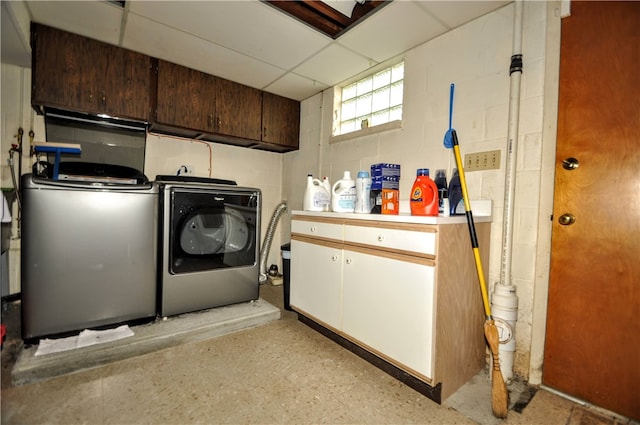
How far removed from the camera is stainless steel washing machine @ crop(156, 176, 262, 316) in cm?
197

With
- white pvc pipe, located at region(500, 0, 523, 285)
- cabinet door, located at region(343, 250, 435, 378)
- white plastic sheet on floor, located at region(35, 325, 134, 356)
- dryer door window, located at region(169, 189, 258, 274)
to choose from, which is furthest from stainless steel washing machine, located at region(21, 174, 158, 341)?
white pvc pipe, located at region(500, 0, 523, 285)

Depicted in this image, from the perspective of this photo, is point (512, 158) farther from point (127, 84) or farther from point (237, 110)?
point (127, 84)

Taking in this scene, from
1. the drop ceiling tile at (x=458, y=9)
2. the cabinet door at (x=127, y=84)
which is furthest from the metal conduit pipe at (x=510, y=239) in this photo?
the cabinet door at (x=127, y=84)

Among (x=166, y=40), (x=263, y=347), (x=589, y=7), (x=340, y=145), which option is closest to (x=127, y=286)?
(x=263, y=347)

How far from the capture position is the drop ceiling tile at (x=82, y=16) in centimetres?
169

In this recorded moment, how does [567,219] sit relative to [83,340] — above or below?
above

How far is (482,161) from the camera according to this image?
66.1 inches

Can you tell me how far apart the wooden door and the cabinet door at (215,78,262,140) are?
7.78ft

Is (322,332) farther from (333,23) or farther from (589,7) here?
(589,7)

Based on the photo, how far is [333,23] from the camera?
183 centimetres

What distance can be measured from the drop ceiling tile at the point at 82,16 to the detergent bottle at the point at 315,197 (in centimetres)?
161

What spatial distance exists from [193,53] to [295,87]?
965 mm

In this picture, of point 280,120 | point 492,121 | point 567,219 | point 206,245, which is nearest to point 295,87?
point 280,120

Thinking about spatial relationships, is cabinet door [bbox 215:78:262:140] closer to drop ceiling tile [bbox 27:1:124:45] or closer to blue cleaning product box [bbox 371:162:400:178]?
drop ceiling tile [bbox 27:1:124:45]
